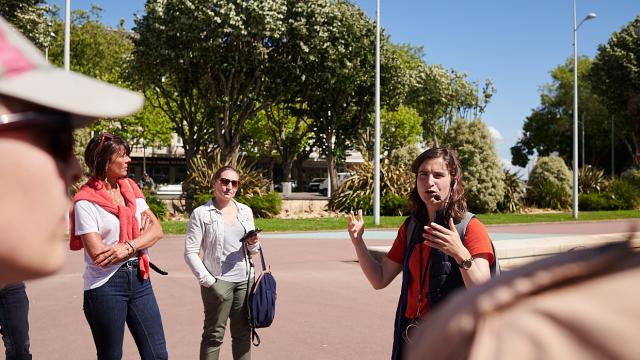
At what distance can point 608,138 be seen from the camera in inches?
2511

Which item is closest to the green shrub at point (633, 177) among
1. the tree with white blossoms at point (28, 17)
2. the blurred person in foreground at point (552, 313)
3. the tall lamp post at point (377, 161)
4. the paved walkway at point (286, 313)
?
the tall lamp post at point (377, 161)

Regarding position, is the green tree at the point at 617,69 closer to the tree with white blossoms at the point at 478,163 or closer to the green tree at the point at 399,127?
the green tree at the point at 399,127

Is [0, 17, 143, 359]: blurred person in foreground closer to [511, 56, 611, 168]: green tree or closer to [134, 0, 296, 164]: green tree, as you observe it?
[134, 0, 296, 164]: green tree

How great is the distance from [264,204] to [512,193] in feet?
40.9

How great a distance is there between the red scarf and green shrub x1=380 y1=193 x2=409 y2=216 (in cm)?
2230

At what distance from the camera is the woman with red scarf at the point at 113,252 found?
13.6 feet

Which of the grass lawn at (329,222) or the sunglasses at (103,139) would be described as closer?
the sunglasses at (103,139)

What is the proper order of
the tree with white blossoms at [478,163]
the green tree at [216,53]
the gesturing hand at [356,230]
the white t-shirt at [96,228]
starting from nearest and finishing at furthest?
1. the gesturing hand at [356,230]
2. the white t-shirt at [96,228]
3. the green tree at [216,53]
4. the tree with white blossoms at [478,163]

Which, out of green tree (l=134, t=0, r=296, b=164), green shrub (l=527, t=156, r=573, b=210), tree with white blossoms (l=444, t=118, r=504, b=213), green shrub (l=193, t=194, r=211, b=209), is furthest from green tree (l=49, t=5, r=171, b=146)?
green shrub (l=527, t=156, r=573, b=210)

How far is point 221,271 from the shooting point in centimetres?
523

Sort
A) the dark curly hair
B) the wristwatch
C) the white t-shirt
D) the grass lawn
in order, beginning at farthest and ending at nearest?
the grass lawn < the dark curly hair < the white t-shirt < the wristwatch

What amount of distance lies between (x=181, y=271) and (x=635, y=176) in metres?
30.4

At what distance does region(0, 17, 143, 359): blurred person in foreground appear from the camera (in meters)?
0.84

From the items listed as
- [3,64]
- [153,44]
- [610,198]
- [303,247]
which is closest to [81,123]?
[3,64]
